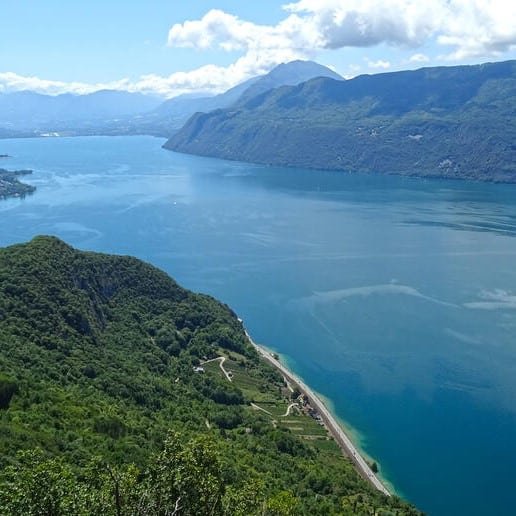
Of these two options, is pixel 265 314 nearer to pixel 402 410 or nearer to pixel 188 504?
pixel 402 410

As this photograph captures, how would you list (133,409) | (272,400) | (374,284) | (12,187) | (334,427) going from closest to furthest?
(133,409), (334,427), (272,400), (374,284), (12,187)

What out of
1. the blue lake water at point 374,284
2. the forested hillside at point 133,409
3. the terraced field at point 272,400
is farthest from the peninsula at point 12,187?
the terraced field at point 272,400

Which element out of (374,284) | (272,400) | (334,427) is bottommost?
(334,427)

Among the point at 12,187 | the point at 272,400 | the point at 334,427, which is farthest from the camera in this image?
the point at 12,187

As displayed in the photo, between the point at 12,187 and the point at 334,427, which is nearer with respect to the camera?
the point at 334,427

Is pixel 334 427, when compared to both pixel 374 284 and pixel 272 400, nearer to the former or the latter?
pixel 272 400

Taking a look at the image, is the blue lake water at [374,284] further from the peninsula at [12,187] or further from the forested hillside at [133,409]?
the forested hillside at [133,409]

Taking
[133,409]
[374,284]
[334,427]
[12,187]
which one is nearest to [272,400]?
[334,427]
